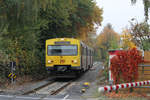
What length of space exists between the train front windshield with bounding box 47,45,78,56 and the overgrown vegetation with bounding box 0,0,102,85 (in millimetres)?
1212

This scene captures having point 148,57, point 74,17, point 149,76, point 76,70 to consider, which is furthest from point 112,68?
point 74,17

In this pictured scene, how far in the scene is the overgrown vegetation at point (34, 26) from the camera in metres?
3.78

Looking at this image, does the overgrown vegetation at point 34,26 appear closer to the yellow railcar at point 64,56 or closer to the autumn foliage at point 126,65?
the yellow railcar at point 64,56

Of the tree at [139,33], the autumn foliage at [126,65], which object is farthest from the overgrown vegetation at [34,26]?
the tree at [139,33]

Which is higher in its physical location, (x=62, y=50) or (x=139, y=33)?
(x=139, y=33)

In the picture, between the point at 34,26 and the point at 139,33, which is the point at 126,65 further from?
the point at 139,33

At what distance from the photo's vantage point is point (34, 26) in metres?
4.22

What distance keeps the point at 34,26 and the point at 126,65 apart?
5629mm

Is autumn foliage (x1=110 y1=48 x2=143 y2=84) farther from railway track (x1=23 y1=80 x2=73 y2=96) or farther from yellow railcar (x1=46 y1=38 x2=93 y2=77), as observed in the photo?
yellow railcar (x1=46 y1=38 x2=93 y2=77)

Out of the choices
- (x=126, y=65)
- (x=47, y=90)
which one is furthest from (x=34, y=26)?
(x=47, y=90)

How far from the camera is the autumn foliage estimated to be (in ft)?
29.1

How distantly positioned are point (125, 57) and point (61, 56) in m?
7.80

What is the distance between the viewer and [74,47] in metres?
16.3

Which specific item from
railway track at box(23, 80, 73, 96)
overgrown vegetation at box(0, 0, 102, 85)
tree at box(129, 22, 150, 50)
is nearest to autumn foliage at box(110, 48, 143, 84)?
overgrown vegetation at box(0, 0, 102, 85)
